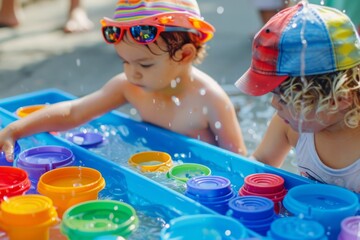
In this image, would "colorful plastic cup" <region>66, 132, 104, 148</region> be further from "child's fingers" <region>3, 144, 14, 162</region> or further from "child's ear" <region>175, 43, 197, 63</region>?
"child's ear" <region>175, 43, 197, 63</region>

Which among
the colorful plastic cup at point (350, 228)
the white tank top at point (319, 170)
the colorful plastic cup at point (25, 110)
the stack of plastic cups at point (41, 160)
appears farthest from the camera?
the colorful plastic cup at point (25, 110)

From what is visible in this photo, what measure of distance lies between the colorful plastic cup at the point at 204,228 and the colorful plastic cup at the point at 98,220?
0.10m

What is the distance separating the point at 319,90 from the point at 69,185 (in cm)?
82

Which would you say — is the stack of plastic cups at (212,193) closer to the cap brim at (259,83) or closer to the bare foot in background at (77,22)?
the cap brim at (259,83)

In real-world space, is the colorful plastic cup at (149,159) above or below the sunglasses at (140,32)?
below

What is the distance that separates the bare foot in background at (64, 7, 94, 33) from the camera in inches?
215

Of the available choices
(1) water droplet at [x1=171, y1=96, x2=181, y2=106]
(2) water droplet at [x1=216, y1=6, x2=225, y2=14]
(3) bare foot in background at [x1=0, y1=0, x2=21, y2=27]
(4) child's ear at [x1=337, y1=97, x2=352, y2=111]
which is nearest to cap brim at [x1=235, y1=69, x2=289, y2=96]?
(4) child's ear at [x1=337, y1=97, x2=352, y2=111]

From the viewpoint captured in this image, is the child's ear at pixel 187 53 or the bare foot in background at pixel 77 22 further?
the bare foot in background at pixel 77 22

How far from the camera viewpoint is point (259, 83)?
1.82 m

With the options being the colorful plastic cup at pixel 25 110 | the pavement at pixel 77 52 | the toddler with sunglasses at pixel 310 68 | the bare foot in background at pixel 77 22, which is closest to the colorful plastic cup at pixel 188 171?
the toddler with sunglasses at pixel 310 68

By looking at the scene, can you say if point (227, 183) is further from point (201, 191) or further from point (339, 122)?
point (339, 122)

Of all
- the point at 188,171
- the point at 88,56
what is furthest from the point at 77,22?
the point at 188,171

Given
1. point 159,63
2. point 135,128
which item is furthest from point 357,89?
point 135,128

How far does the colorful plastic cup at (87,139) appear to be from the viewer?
8.71 ft
